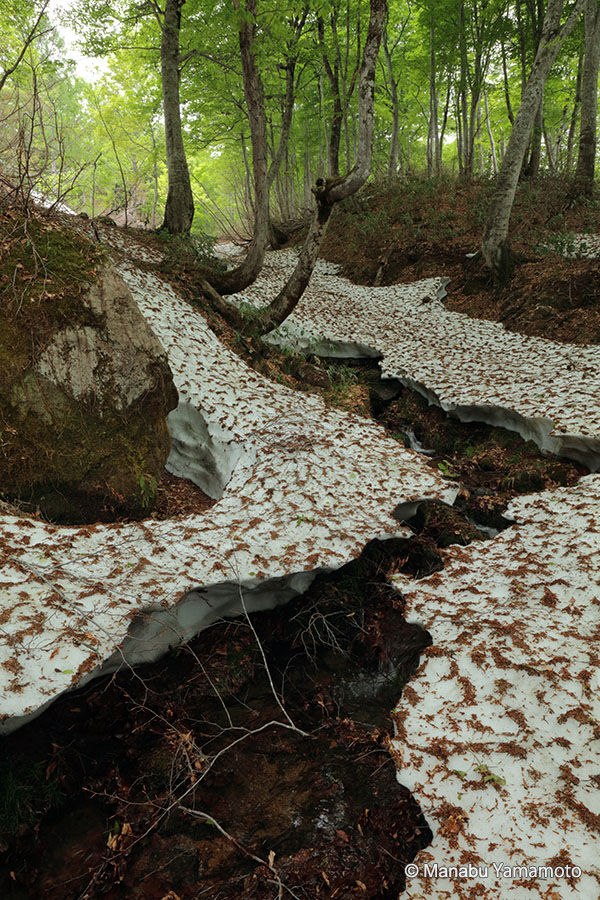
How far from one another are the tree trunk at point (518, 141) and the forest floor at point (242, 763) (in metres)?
7.61

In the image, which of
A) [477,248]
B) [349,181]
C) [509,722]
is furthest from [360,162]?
[509,722]

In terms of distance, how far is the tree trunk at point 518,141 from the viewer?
8609mm

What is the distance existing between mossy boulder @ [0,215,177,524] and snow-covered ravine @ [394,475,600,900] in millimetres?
2985

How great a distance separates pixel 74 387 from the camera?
4.64 meters

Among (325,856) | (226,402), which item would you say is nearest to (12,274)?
(226,402)

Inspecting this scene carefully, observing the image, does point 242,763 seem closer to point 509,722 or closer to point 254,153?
point 509,722

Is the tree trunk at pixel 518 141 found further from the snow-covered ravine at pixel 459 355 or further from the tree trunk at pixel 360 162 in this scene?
the tree trunk at pixel 360 162

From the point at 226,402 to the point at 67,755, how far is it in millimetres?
4061

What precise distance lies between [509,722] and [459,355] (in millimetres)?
7362

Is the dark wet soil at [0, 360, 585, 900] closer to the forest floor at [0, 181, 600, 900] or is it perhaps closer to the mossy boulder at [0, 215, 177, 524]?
the forest floor at [0, 181, 600, 900]

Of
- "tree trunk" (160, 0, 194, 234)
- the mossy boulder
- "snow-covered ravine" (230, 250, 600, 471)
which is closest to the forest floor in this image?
the mossy boulder

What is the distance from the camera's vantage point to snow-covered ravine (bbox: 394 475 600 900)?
7.32 feet

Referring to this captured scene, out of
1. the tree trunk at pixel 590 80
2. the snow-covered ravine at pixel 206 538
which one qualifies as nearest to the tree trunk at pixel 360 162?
the snow-covered ravine at pixel 206 538

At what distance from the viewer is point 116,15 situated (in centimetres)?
1044
